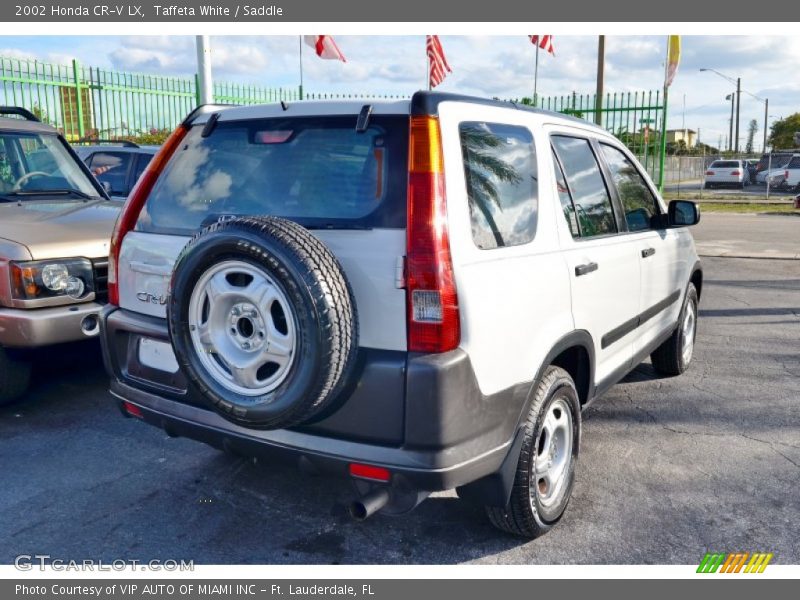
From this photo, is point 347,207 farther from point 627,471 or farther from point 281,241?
point 627,471

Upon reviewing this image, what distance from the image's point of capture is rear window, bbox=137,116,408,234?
108 inches

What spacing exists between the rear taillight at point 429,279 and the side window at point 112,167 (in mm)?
6686

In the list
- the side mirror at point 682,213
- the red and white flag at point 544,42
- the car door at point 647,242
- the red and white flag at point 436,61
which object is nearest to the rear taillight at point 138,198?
the car door at point 647,242

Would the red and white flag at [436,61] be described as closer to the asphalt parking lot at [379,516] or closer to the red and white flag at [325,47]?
the red and white flag at [325,47]

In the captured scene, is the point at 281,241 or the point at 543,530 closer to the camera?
the point at 281,241

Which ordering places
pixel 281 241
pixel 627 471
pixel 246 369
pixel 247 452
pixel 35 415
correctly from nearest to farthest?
pixel 281 241 < pixel 246 369 < pixel 247 452 < pixel 627 471 < pixel 35 415

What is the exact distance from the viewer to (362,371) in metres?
2.67

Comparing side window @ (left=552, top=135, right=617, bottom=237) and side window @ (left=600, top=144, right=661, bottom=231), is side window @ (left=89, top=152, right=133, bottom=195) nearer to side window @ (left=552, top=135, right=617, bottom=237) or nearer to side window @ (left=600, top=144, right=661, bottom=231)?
side window @ (left=600, top=144, right=661, bottom=231)

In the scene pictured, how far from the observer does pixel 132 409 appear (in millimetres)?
3389

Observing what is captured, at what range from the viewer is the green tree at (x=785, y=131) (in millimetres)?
60759

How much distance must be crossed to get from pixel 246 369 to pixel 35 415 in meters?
2.83

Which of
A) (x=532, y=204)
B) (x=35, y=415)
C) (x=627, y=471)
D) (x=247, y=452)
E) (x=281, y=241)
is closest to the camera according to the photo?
(x=281, y=241)
